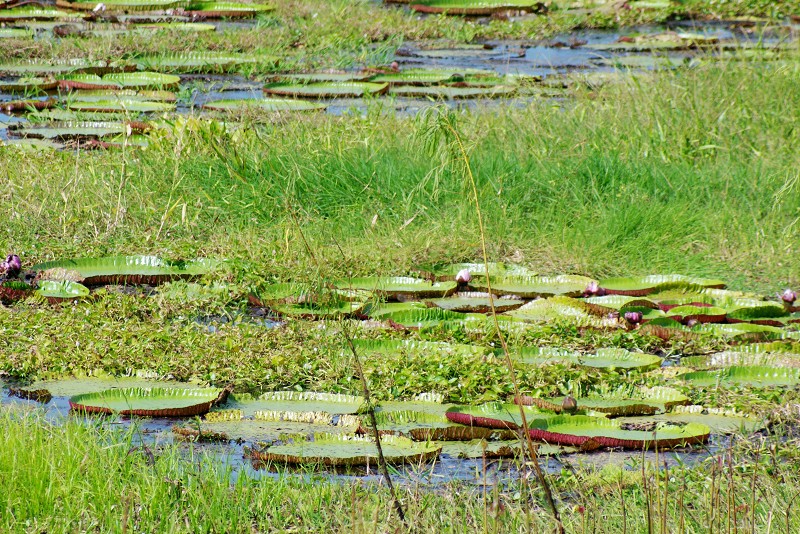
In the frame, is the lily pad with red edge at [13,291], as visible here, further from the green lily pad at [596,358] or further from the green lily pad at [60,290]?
the green lily pad at [596,358]

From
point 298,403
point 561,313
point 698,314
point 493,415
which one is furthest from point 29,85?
point 493,415

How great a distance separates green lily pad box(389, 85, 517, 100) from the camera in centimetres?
779

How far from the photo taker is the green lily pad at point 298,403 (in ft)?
11.1

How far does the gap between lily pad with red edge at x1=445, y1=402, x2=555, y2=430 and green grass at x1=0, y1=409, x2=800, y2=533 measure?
0.31 metres

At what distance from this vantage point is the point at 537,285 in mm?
4566

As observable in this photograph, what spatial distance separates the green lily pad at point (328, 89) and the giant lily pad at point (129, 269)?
3.07 metres

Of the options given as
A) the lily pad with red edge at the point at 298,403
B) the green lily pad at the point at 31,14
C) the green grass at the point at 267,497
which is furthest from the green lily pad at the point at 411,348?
the green lily pad at the point at 31,14

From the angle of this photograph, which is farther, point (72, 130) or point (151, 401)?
point (72, 130)

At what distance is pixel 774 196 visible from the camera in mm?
5430

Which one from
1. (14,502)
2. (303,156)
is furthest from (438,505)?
(303,156)

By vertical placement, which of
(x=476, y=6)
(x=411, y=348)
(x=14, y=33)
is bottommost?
(x=411, y=348)

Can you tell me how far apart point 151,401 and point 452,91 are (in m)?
4.91

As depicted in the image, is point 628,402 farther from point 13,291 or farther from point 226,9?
point 226,9

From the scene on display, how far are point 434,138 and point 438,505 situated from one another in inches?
120
